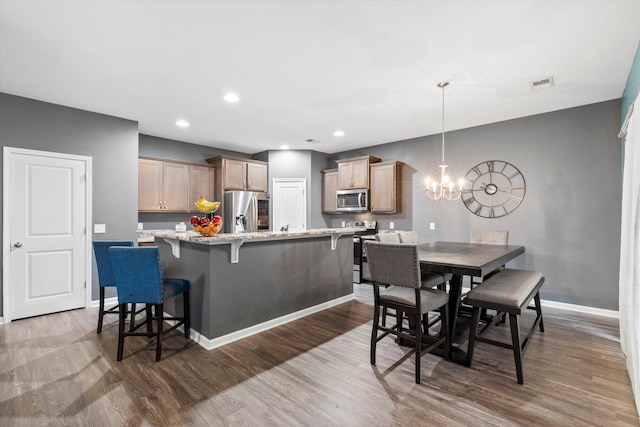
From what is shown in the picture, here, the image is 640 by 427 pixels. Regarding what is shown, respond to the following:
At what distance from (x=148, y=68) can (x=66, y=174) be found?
2.03 metres

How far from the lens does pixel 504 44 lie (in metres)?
2.36

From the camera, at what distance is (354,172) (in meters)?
5.84

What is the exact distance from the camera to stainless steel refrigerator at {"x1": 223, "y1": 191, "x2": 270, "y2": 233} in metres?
A: 5.52

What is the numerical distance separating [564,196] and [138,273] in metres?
5.02

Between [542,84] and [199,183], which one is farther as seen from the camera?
[199,183]

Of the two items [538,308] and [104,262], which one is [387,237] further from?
[104,262]

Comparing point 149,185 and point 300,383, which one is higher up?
point 149,185

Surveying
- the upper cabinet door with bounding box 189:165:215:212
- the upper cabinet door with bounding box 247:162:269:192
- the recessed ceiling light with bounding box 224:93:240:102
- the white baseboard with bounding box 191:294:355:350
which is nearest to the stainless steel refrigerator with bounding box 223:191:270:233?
the upper cabinet door with bounding box 247:162:269:192

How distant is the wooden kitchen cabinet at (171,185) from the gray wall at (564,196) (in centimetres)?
457

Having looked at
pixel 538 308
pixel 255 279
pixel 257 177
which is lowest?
pixel 538 308

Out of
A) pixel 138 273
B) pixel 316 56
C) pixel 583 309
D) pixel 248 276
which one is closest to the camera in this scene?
pixel 138 273

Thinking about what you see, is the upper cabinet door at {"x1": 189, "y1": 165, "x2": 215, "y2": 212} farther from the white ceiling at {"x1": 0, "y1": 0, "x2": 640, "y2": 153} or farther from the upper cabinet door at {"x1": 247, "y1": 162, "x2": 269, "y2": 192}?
the white ceiling at {"x1": 0, "y1": 0, "x2": 640, "y2": 153}

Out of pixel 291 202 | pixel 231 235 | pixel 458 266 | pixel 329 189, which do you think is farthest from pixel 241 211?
pixel 458 266

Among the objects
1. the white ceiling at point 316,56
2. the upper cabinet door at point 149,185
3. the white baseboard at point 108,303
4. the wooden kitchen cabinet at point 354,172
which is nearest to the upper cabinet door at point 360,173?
the wooden kitchen cabinet at point 354,172
